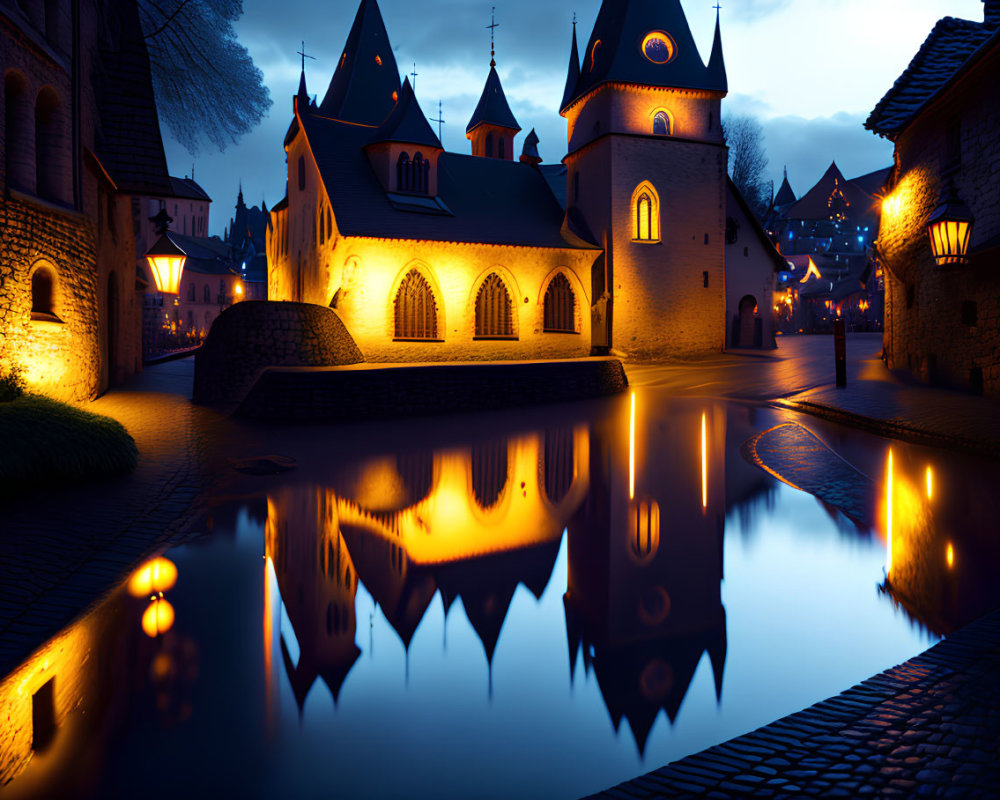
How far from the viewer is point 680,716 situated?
362 centimetres

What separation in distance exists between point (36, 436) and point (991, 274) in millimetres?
16285

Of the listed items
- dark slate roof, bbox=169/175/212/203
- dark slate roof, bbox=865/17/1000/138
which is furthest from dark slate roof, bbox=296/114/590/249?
dark slate roof, bbox=865/17/1000/138

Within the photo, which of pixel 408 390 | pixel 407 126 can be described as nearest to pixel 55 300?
pixel 408 390

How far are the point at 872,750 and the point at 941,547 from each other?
3928mm

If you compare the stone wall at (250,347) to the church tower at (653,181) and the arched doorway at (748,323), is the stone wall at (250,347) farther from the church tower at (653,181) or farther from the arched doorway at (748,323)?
the arched doorway at (748,323)

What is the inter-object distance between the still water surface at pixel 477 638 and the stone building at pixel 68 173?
19.1 feet

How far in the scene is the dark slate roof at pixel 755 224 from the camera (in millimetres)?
33031

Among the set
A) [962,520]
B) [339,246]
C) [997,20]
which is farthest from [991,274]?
[339,246]

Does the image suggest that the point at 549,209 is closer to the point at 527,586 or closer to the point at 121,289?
the point at 121,289

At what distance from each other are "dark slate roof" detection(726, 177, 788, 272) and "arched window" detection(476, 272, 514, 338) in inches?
486

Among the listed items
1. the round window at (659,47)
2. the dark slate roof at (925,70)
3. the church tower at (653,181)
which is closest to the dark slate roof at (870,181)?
the church tower at (653,181)

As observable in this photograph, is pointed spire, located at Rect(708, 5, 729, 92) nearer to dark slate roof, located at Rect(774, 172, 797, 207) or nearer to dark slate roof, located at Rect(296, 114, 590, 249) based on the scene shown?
dark slate roof, located at Rect(296, 114, 590, 249)

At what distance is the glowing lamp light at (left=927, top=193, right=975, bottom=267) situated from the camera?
44.5 feet

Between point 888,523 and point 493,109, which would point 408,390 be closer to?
point 888,523
